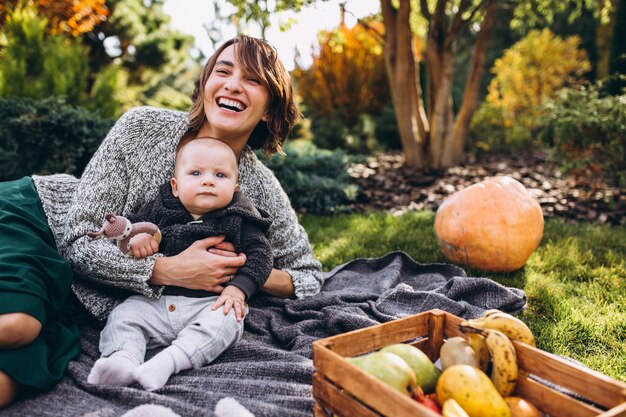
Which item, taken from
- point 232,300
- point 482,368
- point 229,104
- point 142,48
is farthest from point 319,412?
point 142,48

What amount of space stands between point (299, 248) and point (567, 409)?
1929mm

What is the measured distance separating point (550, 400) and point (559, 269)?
98.2 inches

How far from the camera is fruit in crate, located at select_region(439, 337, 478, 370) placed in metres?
1.66

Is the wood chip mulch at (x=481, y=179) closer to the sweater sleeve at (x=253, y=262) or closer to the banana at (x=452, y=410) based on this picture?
the sweater sleeve at (x=253, y=262)

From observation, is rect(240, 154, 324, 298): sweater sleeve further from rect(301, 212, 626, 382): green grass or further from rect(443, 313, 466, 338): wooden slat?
rect(443, 313, 466, 338): wooden slat

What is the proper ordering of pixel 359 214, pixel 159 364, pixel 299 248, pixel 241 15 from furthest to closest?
pixel 241 15, pixel 359 214, pixel 299 248, pixel 159 364

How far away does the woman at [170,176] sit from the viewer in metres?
2.44

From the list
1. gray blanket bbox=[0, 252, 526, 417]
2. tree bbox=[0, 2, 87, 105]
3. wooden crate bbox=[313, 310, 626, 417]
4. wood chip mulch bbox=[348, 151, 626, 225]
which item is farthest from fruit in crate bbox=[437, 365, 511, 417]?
tree bbox=[0, 2, 87, 105]

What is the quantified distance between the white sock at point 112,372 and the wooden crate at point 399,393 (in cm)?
81

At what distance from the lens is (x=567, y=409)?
5.12 ft

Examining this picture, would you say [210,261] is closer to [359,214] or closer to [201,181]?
[201,181]

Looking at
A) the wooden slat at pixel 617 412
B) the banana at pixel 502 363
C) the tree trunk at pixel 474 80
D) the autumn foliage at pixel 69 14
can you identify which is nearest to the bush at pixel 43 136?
the banana at pixel 502 363

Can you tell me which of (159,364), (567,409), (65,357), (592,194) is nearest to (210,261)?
(159,364)

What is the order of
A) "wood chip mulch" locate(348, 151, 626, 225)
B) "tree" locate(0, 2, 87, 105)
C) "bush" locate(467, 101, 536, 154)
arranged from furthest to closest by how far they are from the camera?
"bush" locate(467, 101, 536, 154), "tree" locate(0, 2, 87, 105), "wood chip mulch" locate(348, 151, 626, 225)
